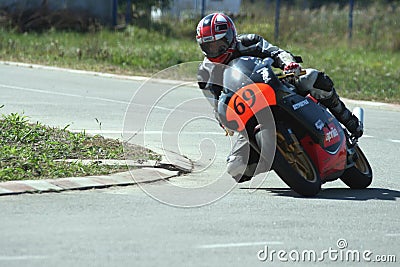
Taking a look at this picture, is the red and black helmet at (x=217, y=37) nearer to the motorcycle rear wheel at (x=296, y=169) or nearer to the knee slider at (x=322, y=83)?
the knee slider at (x=322, y=83)

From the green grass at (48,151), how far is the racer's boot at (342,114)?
214 cm


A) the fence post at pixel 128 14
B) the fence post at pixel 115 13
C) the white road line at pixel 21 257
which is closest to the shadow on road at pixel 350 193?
the white road line at pixel 21 257

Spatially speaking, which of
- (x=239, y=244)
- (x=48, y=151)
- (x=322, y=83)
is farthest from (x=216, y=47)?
(x=239, y=244)

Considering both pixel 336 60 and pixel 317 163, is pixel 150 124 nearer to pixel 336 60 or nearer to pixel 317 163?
pixel 317 163

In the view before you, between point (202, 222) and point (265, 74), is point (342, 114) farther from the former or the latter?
point (202, 222)

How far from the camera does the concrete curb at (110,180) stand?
→ 845cm

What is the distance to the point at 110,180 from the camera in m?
9.06

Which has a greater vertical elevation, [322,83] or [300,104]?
[322,83]

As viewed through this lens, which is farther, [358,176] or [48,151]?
[48,151]

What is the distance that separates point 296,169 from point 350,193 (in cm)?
94

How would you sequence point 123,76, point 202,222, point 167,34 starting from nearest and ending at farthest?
point 202,222
point 123,76
point 167,34

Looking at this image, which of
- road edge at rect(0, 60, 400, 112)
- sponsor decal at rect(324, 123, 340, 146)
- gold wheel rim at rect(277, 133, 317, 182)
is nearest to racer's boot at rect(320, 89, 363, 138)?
sponsor decal at rect(324, 123, 340, 146)

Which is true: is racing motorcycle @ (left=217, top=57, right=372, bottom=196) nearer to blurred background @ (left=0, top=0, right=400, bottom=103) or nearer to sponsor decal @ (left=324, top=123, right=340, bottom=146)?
sponsor decal @ (left=324, top=123, right=340, bottom=146)

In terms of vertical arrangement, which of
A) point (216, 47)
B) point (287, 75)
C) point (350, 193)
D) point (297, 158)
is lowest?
point (350, 193)
